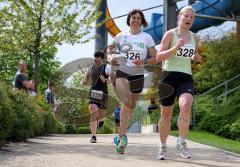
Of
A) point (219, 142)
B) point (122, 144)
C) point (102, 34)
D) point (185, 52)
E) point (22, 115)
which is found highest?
point (102, 34)

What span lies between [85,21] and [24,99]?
1053 cm

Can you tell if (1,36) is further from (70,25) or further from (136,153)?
(136,153)

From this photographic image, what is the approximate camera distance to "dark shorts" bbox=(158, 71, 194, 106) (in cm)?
647

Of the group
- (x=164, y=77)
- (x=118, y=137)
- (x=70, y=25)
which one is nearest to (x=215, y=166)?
(x=164, y=77)

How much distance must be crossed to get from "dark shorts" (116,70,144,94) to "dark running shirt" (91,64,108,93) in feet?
7.77

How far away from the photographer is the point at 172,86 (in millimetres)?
6520

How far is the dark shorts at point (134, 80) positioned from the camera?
287 inches

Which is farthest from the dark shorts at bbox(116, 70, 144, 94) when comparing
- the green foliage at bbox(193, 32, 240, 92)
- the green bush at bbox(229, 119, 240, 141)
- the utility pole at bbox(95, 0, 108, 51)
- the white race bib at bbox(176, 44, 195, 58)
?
the utility pole at bbox(95, 0, 108, 51)

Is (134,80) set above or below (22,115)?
above

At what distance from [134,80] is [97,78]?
2.48 meters

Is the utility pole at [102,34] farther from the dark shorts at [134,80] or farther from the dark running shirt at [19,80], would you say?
the dark shorts at [134,80]

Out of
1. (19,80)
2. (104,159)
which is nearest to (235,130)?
(19,80)

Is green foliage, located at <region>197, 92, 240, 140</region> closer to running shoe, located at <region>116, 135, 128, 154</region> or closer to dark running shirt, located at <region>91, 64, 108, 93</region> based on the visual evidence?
dark running shirt, located at <region>91, 64, 108, 93</region>

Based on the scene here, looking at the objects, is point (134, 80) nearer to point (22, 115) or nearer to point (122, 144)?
point (122, 144)
